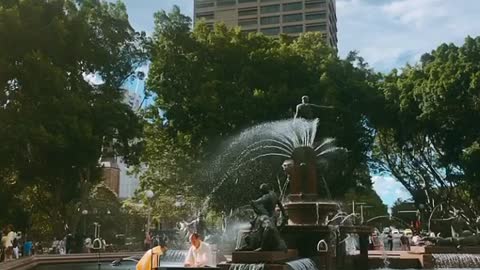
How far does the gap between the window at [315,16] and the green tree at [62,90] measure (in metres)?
64.9

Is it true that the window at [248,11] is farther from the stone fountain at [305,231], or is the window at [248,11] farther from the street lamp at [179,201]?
the stone fountain at [305,231]

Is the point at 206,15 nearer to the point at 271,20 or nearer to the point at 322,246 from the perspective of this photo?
the point at 271,20

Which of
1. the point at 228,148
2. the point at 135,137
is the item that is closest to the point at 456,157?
the point at 228,148

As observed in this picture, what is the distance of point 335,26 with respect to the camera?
343 feet

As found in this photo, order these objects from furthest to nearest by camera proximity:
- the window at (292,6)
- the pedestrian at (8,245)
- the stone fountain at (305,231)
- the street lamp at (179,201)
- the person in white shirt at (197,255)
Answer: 1. the window at (292,6)
2. the street lamp at (179,201)
3. the pedestrian at (8,245)
4. the stone fountain at (305,231)
5. the person in white shirt at (197,255)

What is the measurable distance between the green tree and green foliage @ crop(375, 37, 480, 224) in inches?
595

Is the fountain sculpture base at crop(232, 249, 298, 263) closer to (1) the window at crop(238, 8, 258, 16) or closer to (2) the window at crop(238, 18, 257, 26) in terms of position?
(2) the window at crop(238, 18, 257, 26)

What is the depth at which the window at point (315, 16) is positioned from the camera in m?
94.1

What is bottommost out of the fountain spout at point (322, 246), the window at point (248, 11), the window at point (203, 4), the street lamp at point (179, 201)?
the fountain spout at point (322, 246)

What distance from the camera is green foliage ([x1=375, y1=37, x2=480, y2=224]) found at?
31.8m

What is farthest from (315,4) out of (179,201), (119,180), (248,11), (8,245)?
(8,245)

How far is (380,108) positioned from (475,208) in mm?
9924

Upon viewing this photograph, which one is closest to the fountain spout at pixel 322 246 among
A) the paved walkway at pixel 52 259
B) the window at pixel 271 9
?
the paved walkway at pixel 52 259

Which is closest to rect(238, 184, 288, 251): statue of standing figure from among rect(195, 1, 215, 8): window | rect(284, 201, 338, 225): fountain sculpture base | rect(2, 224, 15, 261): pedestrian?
rect(284, 201, 338, 225): fountain sculpture base
